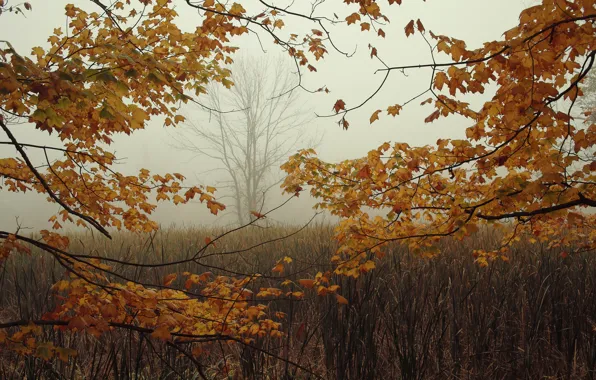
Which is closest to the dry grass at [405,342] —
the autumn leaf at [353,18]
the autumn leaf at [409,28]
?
the autumn leaf at [409,28]

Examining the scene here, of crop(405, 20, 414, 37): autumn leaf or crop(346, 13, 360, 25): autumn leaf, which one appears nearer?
crop(405, 20, 414, 37): autumn leaf

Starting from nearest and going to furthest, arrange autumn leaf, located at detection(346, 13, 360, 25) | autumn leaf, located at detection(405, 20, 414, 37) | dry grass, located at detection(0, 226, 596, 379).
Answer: dry grass, located at detection(0, 226, 596, 379), autumn leaf, located at detection(405, 20, 414, 37), autumn leaf, located at detection(346, 13, 360, 25)

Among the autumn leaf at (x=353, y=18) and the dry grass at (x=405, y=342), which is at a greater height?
the autumn leaf at (x=353, y=18)

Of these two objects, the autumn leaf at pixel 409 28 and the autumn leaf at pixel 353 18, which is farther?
the autumn leaf at pixel 353 18

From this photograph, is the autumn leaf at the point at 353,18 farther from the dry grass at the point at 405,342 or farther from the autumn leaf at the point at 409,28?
the dry grass at the point at 405,342

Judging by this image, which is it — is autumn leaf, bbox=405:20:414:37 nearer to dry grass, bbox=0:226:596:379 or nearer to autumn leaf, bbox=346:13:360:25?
autumn leaf, bbox=346:13:360:25

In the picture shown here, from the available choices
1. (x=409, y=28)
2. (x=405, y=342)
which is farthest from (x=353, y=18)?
(x=405, y=342)

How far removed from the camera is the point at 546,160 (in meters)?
2.49

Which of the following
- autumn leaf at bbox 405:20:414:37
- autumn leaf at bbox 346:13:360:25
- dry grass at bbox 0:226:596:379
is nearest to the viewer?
dry grass at bbox 0:226:596:379

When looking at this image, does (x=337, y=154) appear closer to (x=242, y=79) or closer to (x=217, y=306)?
(x=242, y=79)

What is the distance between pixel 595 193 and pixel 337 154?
59.9 m

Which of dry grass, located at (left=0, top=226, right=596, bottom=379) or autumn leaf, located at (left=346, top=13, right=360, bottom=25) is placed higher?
autumn leaf, located at (left=346, top=13, right=360, bottom=25)

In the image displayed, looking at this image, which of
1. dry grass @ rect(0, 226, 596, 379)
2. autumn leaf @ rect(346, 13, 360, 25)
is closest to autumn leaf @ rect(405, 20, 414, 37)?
autumn leaf @ rect(346, 13, 360, 25)

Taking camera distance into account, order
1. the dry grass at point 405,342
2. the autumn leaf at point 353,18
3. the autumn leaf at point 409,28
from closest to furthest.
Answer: the dry grass at point 405,342 → the autumn leaf at point 409,28 → the autumn leaf at point 353,18
